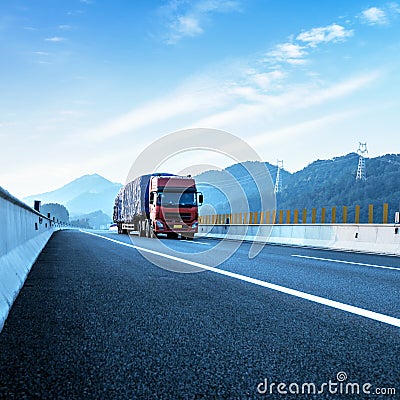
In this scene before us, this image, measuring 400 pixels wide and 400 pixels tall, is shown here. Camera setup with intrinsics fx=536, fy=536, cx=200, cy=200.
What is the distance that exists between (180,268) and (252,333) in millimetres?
5325

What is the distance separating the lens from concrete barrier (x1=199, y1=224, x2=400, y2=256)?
16.6 m

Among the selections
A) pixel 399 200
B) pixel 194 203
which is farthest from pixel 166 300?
pixel 399 200

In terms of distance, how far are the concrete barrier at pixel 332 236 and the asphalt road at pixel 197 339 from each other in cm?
980

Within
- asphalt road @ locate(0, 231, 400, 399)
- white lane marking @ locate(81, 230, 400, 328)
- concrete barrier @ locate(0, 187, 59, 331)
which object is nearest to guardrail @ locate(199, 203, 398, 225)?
white lane marking @ locate(81, 230, 400, 328)

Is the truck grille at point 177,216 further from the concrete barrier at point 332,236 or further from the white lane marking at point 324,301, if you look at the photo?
the white lane marking at point 324,301

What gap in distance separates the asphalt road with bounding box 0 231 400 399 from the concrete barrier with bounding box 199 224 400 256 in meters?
9.80

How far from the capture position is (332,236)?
19578 mm

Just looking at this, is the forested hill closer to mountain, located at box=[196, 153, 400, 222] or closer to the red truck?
mountain, located at box=[196, 153, 400, 222]

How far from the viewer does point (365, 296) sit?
6.30 meters

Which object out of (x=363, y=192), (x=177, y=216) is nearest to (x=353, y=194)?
(x=363, y=192)

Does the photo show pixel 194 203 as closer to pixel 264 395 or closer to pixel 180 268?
pixel 180 268

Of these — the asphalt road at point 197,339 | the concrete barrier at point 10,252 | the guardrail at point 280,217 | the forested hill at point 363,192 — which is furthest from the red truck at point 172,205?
the forested hill at point 363,192

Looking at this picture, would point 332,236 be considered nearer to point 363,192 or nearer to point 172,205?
point 172,205

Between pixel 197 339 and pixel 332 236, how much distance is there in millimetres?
16405
